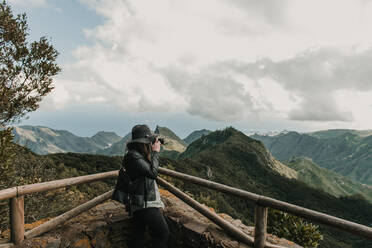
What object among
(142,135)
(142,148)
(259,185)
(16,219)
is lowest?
(259,185)

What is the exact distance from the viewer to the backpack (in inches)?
133

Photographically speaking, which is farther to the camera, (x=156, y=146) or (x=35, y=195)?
(x=35, y=195)

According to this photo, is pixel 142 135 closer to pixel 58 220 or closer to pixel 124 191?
pixel 124 191

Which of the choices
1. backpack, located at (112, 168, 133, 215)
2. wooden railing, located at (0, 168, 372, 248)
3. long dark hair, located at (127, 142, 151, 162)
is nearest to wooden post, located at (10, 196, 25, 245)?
wooden railing, located at (0, 168, 372, 248)

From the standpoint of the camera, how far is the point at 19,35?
26.3ft

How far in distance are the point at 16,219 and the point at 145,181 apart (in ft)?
6.60

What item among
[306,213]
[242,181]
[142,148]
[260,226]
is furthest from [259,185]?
[142,148]

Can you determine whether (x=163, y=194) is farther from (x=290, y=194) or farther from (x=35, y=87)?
(x=290, y=194)

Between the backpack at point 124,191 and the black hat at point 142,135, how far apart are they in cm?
59

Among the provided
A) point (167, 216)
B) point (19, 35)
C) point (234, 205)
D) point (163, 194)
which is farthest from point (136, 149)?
point (234, 205)

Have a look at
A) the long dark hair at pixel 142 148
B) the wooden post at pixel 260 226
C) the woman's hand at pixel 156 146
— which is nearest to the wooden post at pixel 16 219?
the long dark hair at pixel 142 148

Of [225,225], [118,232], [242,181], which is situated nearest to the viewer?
[225,225]

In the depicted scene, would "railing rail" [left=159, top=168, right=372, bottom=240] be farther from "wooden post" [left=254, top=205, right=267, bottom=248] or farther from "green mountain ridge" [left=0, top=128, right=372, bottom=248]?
"green mountain ridge" [left=0, top=128, right=372, bottom=248]

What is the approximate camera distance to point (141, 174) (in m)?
3.18
